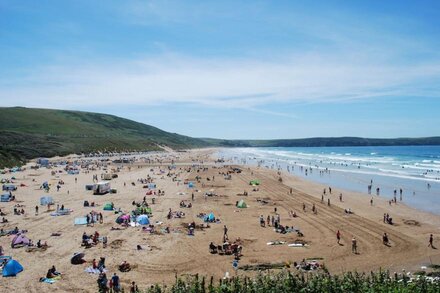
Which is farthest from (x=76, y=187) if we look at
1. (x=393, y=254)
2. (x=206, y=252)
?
(x=393, y=254)

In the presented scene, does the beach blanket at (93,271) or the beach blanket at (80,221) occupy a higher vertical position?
the beach blanket at (80,221)

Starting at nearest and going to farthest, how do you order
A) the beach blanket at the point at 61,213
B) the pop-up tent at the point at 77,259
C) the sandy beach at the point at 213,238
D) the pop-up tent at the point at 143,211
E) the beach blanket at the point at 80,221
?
the sandy beach at the point at 213,238, the pop-up tent at the point at 77,259, the beach blanket at the point at 80,221, the pop-up tent at the point at 143,211, the beach blanket at the point at 61,213

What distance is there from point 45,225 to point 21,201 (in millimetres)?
13824

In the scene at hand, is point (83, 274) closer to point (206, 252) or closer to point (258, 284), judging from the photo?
point (206, 252)

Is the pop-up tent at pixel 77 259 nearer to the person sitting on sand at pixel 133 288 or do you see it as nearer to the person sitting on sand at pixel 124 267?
the person sitting on sand at pixel 124 267

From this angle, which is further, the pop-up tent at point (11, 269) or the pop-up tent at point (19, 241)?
the pop-up tent at point (19, 241)

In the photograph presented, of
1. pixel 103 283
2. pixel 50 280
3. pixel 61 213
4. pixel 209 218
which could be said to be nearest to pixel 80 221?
pixel 61 213

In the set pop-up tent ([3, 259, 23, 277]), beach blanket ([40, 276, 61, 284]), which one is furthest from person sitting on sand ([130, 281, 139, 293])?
pop-up tent ([3, 259, 23, 277])

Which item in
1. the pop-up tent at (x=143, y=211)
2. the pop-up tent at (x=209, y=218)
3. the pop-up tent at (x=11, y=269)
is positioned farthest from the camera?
the pop-up tent at (x=143, y=211)

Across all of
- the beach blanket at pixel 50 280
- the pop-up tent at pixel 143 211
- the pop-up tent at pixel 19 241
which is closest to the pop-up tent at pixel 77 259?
the beach blanket at pixel 50 280

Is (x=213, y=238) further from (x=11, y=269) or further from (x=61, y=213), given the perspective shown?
(x=61, y=213)

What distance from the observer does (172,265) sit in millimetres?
21938

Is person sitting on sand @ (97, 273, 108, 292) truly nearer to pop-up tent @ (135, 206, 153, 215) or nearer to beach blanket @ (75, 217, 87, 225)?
beach blanket @ (75, 217, 87, 225)

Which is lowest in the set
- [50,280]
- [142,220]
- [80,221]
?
[50,280]
